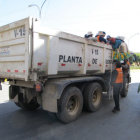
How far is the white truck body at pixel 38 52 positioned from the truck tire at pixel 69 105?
0.55 meters

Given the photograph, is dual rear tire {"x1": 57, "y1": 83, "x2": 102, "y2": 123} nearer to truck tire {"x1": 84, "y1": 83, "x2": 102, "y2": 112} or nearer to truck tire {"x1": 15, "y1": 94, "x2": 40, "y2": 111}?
truck tire {"x1": 84, "y1": 83, "x2": 102, "y2": 112}

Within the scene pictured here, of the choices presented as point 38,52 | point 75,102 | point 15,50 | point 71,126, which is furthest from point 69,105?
point 15,50

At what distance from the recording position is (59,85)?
325 centimetres

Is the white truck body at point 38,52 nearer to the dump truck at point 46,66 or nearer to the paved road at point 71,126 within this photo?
the dump truck at point 46,66

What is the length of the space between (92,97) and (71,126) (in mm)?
1255

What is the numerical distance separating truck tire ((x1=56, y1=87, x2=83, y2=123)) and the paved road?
19 cm

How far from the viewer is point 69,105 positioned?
3.81m

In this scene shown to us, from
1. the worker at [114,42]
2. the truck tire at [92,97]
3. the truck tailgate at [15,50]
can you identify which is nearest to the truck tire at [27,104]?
the truck tailgate at [15,50]

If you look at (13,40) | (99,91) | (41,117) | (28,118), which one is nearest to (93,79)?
(99,91)

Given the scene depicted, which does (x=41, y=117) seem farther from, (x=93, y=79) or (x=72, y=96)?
(x=93, y=79)

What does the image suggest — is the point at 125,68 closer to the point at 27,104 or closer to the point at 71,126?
the point at 71,126

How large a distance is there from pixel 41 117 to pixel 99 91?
6.83 ft

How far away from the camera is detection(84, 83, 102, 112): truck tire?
4211mm

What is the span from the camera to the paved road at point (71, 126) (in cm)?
300
